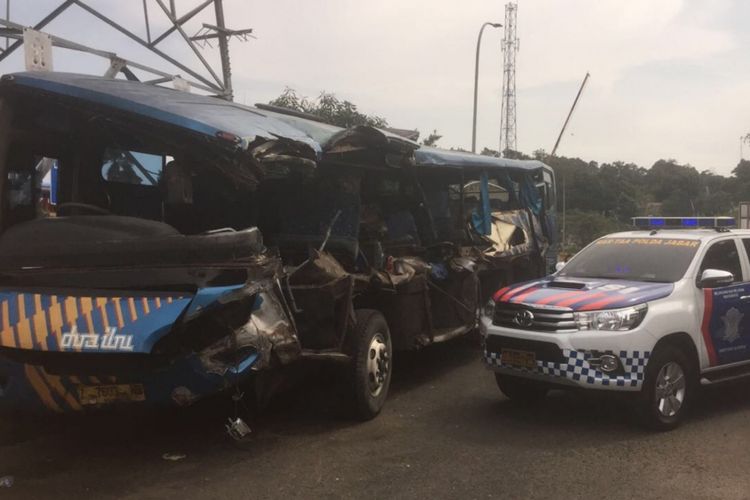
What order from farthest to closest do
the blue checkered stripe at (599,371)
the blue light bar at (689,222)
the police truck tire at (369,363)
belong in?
the blue light bar at (689,222) < the police truck tire at (369,363) < the blue checkered stripe at (599,371)

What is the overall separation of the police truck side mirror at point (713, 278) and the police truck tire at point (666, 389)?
2.20 ft

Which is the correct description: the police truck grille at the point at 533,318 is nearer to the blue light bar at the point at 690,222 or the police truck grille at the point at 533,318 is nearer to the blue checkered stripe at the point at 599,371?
the blue checkered stripe at the point at 599,371

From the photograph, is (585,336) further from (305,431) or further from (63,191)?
(63,191)

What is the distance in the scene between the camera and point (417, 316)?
22.7ft

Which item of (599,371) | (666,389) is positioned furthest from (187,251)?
(666,389)

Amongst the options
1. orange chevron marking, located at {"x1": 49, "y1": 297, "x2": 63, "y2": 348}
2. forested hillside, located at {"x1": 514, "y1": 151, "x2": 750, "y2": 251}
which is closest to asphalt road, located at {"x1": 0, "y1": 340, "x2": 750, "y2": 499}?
orange chevron marking, located at {"x1": 49, "y1": 297, "x2": 63, "y2": 348}

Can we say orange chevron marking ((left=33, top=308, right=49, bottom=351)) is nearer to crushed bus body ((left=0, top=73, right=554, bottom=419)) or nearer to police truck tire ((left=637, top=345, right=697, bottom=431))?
crushed bus body ((left=0, top=73, right=554, bottom=419))

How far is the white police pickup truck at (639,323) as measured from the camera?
5336 mm

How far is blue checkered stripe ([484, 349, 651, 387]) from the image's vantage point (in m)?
5.27

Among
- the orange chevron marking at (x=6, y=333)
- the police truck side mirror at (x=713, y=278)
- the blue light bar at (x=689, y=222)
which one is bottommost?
the orange chevron marking at (x=6, y=333)

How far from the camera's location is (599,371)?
17.4 feet

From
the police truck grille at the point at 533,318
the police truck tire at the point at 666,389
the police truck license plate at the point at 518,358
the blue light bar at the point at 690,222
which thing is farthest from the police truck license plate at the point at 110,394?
the blue light bar at the point at 690,222

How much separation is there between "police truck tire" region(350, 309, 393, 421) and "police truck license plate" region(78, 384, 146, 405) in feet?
5.97

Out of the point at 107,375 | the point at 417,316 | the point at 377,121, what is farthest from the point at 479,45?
the point at 107,375
